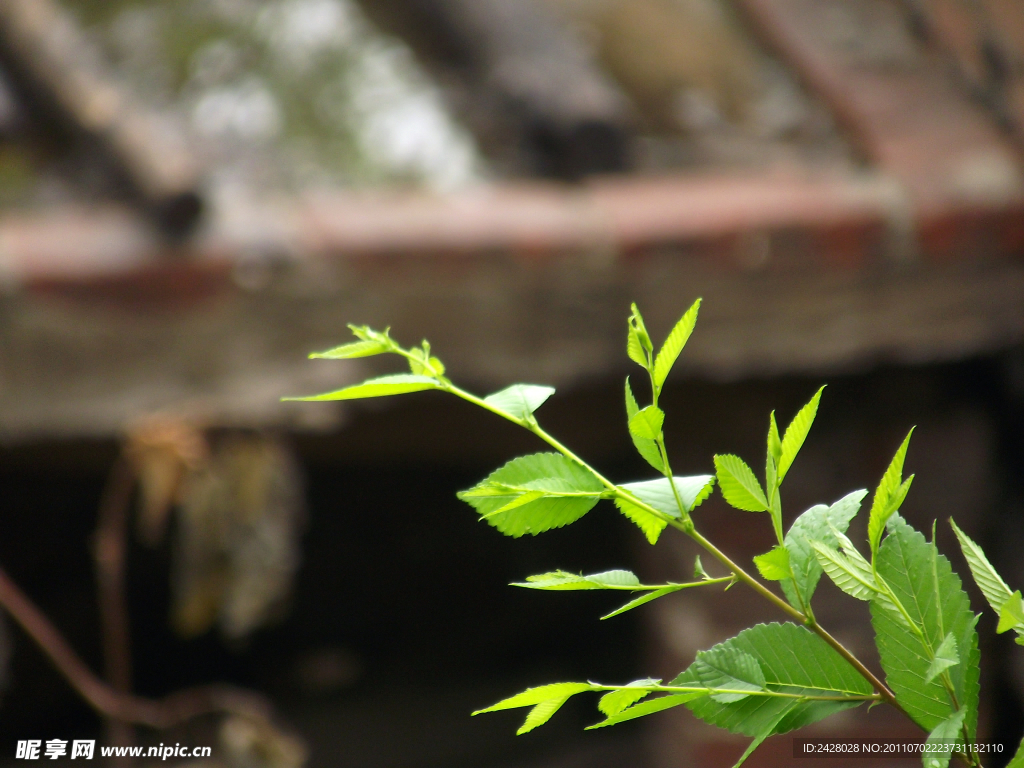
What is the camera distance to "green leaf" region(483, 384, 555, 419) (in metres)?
0.30

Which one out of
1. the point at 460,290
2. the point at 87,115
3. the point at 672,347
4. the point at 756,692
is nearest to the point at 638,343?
the point at 672,347

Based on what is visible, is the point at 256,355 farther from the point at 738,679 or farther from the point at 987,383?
the point at 987,383

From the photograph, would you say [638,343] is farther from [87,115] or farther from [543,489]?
[87,115]

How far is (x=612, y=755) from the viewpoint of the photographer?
1.78m

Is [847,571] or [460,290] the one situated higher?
[460,290]

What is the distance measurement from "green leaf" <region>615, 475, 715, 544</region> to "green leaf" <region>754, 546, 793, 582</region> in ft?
0.08

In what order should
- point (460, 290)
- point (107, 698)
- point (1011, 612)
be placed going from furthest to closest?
point (460, 290) < point (107, 698) < point (1011, 612)

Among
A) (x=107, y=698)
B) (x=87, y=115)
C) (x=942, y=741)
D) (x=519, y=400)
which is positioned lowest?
(x=107, y=698)

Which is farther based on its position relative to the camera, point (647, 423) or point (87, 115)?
point (87, 115)

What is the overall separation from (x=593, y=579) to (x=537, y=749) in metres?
1.65

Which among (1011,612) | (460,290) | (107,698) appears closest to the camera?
(1011,612)

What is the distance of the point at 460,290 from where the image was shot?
1.22m

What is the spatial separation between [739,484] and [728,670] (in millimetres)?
58

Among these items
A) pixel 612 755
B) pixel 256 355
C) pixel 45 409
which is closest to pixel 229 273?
pixel 256 355
